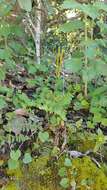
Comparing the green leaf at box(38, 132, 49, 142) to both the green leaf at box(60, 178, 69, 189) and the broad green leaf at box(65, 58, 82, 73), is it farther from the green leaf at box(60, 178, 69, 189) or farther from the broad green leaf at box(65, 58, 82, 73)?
the broad green leaf at box(65, 58, 82, 73)

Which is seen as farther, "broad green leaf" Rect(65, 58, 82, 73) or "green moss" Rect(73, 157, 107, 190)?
"broad green leaf" Rect(65, 58, 82, 73)

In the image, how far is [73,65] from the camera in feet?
8.18

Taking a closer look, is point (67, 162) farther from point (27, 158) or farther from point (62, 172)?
point (27, 158)

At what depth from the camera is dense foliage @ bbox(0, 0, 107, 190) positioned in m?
2.25

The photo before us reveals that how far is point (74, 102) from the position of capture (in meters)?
2.69

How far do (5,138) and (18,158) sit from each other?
137 millimetres

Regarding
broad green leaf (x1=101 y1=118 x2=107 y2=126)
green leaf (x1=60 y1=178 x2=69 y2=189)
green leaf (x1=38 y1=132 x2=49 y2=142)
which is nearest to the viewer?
green leaf (x1=60 y1=178 x2=69 y2=189)

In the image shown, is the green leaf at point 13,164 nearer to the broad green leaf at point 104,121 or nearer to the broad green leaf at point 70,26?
the broad green leaf at point 104,121

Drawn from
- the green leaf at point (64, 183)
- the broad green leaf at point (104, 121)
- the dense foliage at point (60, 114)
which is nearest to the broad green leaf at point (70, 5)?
the dense foliage at point (60, 114)

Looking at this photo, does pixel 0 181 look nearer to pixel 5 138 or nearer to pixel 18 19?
pixel 5 138

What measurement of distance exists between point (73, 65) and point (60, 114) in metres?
0.33

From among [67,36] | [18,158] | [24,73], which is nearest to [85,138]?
[18,158]

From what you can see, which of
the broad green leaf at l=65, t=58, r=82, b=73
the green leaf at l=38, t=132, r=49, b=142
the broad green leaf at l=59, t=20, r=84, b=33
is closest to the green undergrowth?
the green leaf at l=38, t=132, r=49, b=142

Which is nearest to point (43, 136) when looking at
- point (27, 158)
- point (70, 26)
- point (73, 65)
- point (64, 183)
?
point (27, 158)
